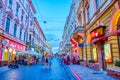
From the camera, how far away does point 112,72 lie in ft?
33.9

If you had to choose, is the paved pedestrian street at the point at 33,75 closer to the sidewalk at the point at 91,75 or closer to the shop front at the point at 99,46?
the sidewalk at the point at 91,75

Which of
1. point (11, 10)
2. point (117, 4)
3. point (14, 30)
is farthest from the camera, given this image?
point (14, 30)

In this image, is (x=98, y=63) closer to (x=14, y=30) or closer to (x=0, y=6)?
(x=0, y=6)

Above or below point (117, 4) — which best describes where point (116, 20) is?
below

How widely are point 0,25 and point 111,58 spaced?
641 inches

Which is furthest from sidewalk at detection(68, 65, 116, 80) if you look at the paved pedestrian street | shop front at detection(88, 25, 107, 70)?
shop front at detection(88, 25, 107, 70)

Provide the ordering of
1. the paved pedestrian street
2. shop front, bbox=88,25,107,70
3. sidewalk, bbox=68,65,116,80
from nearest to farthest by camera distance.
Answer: sidewalk, bbox=68,65,116,80 < the paved pedestrian street < shop front, bbox=88,25,107,70

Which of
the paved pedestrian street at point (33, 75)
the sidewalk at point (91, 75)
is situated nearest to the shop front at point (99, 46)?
the sidewalk at point (91, 75)

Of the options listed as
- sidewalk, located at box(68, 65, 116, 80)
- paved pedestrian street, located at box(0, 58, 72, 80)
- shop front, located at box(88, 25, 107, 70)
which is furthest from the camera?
shop front, located at box(88, 25, 107, 70)

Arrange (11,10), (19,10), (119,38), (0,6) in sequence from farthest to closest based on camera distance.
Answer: (19,10), (11,10), (0,6), (119,38)

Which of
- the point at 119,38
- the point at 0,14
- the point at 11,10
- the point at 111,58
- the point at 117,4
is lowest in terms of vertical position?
the point at 111,58

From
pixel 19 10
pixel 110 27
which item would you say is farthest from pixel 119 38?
pixel 19 10

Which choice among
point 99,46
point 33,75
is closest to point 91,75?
point 99,46

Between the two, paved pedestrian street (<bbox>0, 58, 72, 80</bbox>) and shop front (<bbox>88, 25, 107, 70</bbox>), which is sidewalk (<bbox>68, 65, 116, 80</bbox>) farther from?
shop front (<bbox>88, 25, 107, 70</bbox>)
